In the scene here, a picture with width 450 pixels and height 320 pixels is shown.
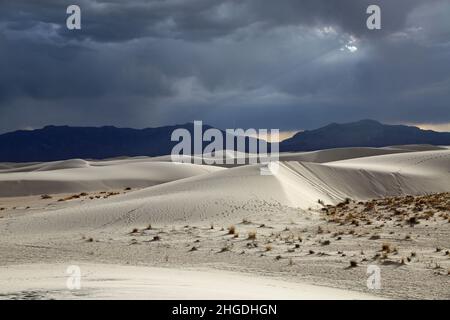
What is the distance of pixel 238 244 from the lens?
54.6ft

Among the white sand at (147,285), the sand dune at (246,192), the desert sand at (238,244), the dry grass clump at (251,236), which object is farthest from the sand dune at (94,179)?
the white sand at (147,285)

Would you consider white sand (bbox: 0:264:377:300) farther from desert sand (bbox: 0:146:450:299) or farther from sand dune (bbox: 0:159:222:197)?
sand dune (bbox: 0:159:222:197)

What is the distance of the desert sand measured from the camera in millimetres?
10281

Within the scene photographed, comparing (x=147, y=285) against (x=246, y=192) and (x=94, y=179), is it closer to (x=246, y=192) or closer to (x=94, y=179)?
(x=246, y=192)

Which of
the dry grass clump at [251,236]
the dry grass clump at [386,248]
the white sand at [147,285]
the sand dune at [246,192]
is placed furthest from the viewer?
the sand dune at [246,192]

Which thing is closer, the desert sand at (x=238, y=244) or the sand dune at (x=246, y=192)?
the desert sand at (x=238, y=244)

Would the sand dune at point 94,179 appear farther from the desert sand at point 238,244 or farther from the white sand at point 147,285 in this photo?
the white sand at point 147,285

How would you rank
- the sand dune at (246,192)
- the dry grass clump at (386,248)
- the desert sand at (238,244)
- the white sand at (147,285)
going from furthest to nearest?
1. the sand dune at (246,192)
2. the dry grass clump at (386,248)
3. the desert sand at (238,244)
4. the white sand at (147,285)

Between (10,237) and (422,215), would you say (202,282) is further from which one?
(422,215)

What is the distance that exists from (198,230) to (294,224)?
3.71 m

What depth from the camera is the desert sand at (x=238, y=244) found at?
405 inches

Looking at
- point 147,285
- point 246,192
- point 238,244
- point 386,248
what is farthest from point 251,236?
point 246,192

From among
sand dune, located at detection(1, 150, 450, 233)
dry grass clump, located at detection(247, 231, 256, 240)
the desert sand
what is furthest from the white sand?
sand dune, located at detection(1, 150, 450, 233)
